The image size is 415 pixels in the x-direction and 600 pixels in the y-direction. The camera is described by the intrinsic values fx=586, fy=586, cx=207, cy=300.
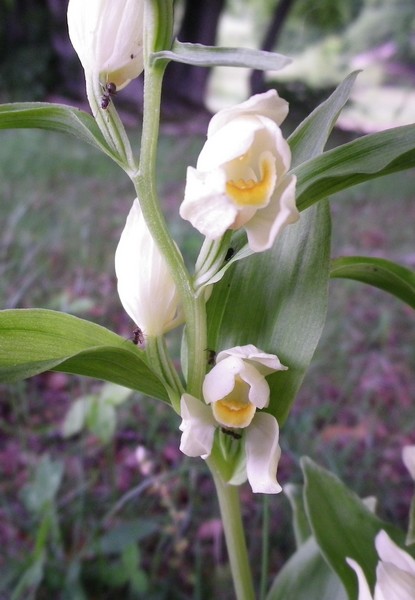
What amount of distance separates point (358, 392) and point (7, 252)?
1.15m

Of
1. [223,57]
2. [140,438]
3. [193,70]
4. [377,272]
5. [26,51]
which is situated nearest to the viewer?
[223,57]

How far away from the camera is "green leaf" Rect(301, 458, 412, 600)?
66 centimetres

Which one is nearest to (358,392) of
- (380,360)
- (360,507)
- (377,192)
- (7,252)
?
(380,360)

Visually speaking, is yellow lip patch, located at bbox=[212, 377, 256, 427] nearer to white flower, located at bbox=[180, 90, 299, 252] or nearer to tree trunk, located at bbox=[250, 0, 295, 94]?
white flower, located at bbox=[180, 90, 299, 252]

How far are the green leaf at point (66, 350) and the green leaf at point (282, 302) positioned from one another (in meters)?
0.09

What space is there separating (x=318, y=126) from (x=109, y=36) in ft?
0.69

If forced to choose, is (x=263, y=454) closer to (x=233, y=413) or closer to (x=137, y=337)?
(x=233, y=413)

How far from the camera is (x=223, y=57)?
415mm

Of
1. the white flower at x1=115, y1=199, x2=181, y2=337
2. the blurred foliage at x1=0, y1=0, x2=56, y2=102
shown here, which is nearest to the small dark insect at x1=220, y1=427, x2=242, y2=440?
the white flower at x1=115, y1=199, x2=181, y2=337

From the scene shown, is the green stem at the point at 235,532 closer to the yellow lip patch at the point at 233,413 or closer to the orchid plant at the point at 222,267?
the orchid plant at the point at 222,267

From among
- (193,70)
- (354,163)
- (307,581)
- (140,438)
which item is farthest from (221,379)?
(193,70)

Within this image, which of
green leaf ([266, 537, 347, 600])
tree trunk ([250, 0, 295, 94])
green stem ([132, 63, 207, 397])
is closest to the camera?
green stem ([132, 63, 207, 397])

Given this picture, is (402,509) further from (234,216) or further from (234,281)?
(234,216)

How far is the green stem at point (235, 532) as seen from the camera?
0.62 meters
